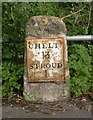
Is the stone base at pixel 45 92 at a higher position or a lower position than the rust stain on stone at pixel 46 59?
lower

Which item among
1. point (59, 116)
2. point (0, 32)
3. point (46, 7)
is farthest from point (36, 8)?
point (59, 116)

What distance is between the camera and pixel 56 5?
7.07 meters

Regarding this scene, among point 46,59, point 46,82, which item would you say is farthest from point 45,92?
point 46,59

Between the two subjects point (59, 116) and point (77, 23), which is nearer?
point (59, 116)

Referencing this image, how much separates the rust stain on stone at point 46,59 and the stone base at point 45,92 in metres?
0.08

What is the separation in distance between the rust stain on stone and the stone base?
0.08 metres

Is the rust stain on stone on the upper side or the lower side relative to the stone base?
upper

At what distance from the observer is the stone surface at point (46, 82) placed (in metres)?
5.44

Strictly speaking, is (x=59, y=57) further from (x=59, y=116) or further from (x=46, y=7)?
(x=46, y=7)

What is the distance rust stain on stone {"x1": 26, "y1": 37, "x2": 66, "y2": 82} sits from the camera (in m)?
5.43

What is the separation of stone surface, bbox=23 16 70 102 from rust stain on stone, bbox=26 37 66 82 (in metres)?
0.05

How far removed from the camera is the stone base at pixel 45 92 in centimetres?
546

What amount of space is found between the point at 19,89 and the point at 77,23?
1.84 m

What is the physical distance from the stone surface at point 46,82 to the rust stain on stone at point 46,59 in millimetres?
53
